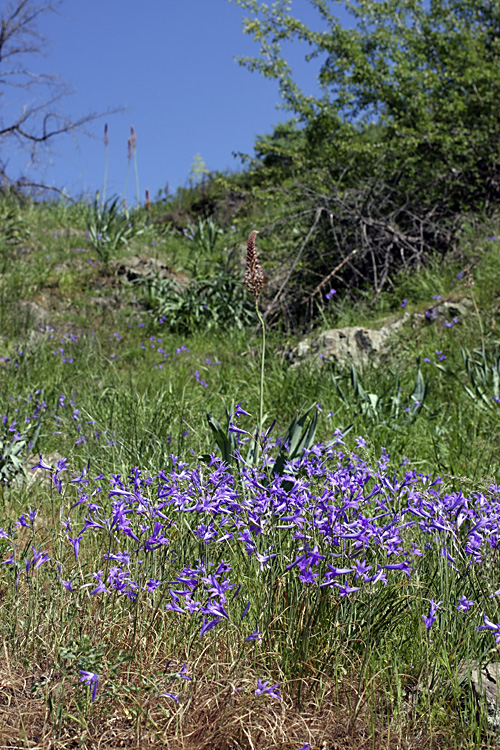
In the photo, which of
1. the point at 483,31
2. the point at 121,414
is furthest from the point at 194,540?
the point at 483,31

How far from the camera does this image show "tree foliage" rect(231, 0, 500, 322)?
805 centimetres

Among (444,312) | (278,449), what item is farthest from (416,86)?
(278,449)

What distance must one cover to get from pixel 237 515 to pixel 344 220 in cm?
670

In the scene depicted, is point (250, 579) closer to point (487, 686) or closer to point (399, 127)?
point (487, 686)

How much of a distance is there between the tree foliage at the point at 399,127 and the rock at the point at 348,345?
1354mm

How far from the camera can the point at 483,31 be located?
33.8ft

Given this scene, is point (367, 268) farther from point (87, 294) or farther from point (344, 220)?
point (87, 294)

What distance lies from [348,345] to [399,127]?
4620 millimetres

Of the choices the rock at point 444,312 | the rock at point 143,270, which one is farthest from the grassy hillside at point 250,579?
the rock at point 143,270

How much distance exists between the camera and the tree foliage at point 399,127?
805cm

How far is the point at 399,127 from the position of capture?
9.09 meters

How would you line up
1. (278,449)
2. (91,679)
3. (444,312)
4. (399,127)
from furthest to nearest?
(399,127) → (444,312) → (278,449) → (91,679)

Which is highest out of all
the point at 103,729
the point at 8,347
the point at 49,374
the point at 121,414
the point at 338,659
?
the point at 8,347

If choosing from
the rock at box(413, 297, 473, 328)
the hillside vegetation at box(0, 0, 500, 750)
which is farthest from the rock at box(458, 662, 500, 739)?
the rock at box(413, 297, 473, 328)
